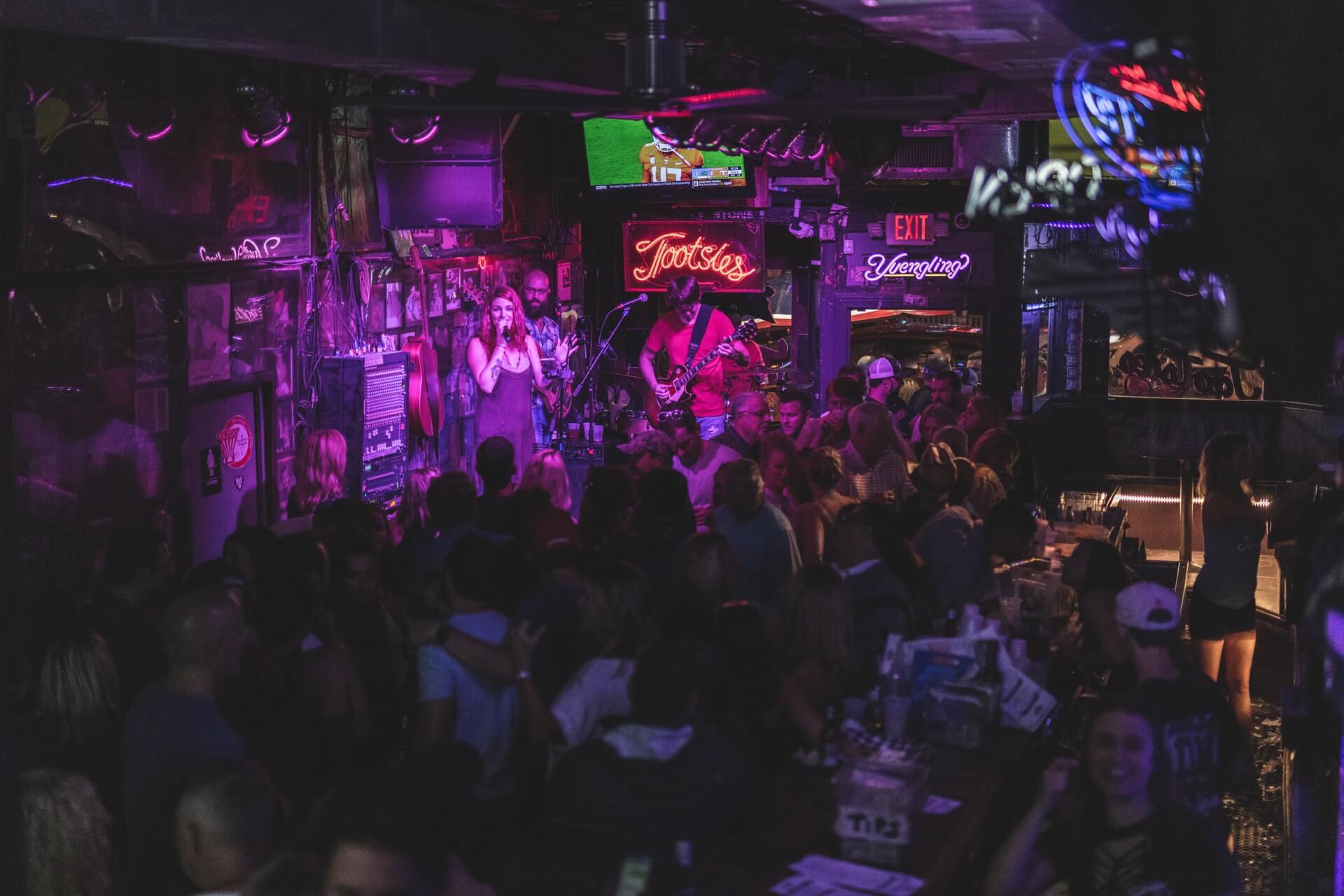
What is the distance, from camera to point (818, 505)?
665cm

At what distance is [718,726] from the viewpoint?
3.96 meters

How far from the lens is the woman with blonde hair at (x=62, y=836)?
333 centimetres

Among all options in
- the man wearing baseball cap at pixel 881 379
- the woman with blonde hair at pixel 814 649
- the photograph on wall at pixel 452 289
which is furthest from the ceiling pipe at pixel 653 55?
the man wearing baseball cap at pixel 881 379

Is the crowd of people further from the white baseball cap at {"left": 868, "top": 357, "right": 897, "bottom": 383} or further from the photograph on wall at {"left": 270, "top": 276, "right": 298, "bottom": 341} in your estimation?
the white baseball cap at {"left": 868, "top": 357, "right": 897, "bottom": 383}

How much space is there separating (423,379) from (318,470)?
6.73 ft

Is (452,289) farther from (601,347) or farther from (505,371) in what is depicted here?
(601,347)

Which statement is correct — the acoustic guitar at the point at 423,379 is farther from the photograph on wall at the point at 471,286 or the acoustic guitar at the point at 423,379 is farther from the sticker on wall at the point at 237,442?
the sticker on wall at the point at 237,442

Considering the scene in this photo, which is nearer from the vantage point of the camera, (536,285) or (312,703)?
(312,703)

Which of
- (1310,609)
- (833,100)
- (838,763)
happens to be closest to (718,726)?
(838,763)

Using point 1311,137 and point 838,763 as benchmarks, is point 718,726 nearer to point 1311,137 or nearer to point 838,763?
point 838,763

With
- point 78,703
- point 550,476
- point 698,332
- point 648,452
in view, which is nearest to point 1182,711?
point 78,703

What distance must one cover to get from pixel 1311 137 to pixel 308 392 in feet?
17.7

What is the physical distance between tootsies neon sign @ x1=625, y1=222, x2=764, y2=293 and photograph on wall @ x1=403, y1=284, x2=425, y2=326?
10.2 ft

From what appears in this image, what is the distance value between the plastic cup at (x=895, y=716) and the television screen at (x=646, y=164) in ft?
22.7
